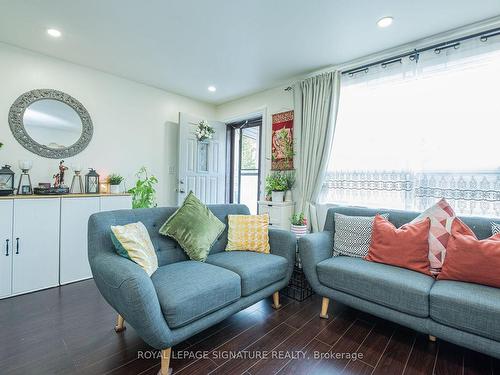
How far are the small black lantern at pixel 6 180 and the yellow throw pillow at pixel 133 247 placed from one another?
167 cm

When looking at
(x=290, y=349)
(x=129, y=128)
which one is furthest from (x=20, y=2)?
(x=290, y=349)

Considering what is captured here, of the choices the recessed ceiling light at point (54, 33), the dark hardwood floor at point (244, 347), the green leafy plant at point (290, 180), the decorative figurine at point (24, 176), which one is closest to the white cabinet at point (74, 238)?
the decorative figurine at point (24, 176)

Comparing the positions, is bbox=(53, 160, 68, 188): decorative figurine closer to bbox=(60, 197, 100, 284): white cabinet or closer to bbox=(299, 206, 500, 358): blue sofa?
bbox=(60, 197, 100, 284): white cabinet

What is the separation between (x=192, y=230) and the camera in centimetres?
208

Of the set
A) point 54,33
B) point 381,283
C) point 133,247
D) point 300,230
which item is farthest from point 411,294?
point 54,33

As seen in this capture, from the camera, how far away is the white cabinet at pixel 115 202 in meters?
3.01

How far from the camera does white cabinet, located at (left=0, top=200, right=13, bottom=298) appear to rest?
2.35 meters

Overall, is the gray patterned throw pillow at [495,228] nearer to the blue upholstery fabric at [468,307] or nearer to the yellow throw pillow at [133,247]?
the blue upholstery fabric at [468,307]

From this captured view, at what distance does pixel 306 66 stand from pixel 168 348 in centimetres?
314

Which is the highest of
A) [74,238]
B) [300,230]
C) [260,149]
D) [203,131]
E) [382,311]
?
[203,131]

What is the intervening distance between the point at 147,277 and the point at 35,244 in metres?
1.96

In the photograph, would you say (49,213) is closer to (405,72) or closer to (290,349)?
(290,349)

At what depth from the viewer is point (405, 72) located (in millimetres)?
2549

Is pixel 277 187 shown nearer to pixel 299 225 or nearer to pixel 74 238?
pixel 299 225
